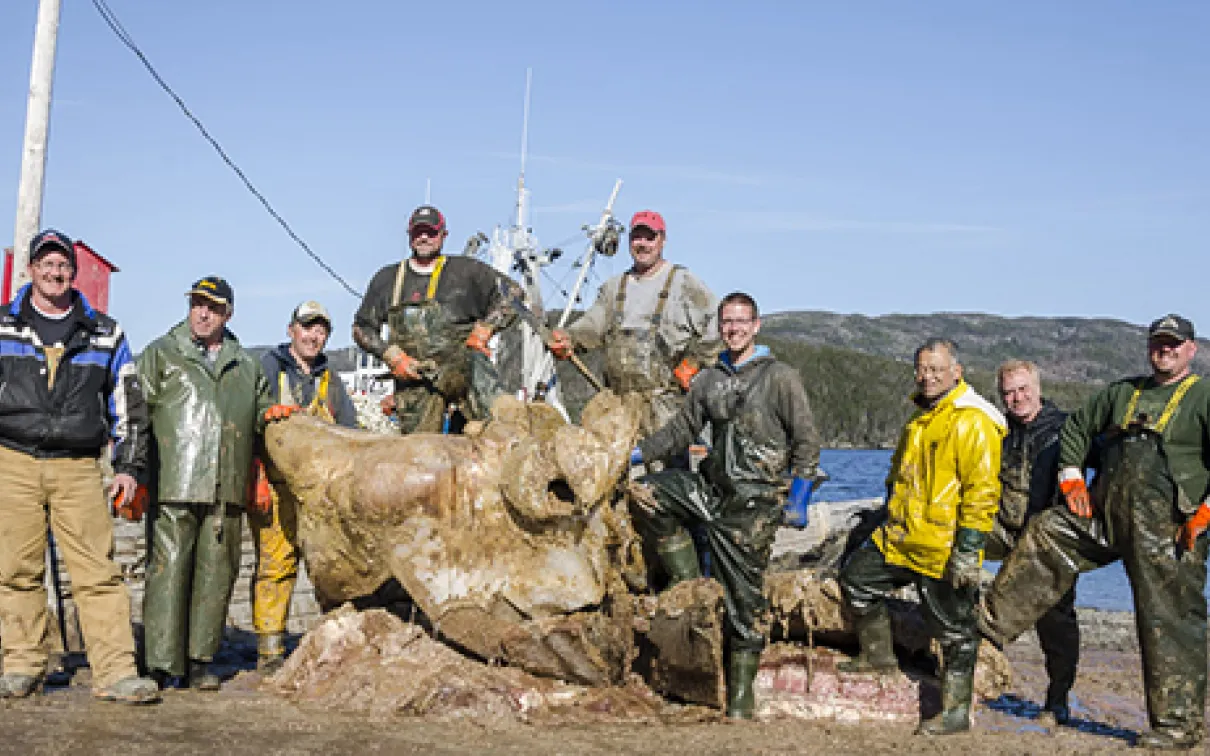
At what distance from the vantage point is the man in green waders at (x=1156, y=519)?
611cm

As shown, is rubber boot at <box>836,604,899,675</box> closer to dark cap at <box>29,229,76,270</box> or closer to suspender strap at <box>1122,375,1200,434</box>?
suspender strap at <box>1122,375,1200,434</box>

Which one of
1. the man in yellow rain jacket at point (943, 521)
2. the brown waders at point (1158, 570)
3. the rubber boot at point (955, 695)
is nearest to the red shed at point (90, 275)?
the man in yellow rain jacket at point (943, 521)

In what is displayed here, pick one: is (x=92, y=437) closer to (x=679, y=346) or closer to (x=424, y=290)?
(x=424, y=290)

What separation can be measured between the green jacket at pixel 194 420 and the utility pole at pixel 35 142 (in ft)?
7.39

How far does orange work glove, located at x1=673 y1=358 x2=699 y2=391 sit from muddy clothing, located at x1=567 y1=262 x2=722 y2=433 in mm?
73

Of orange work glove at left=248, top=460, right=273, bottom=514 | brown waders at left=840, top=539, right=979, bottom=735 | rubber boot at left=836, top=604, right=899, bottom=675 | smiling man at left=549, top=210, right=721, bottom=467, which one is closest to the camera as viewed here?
brown waders at left=840, top=539, right=979, bottom=735

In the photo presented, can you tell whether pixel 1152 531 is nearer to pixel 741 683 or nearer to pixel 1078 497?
pixel 1078 497

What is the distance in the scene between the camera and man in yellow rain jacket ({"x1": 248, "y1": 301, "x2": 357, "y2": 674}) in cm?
714

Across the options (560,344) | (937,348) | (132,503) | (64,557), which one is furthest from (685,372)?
(64,557)

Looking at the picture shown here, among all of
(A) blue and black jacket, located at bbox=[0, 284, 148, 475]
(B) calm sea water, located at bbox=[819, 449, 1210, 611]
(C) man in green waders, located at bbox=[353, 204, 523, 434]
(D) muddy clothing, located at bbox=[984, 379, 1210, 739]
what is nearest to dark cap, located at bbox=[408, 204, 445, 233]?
(C) man in green waders, located at bbox=[353, 204, 523, 434]

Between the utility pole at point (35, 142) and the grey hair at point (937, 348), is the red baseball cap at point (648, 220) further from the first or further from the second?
Result: the utility pole at point (35, 142)

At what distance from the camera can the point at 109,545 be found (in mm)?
6148

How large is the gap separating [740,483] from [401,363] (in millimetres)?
2516

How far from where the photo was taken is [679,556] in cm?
650
